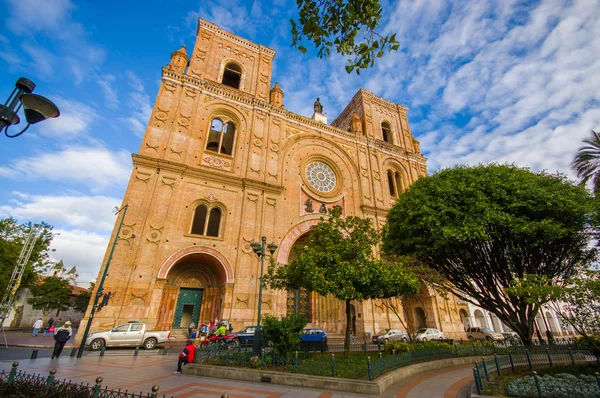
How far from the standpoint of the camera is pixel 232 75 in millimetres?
26312

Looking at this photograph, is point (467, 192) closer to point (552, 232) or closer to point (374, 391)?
point (552, 232)

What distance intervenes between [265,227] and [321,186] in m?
6.90

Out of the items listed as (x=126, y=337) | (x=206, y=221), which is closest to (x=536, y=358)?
(x=126, y=337)

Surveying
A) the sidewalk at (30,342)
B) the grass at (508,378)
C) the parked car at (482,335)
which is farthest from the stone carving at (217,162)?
the parked car at (482,335)

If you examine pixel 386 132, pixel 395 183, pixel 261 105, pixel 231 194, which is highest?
pixel 386 132

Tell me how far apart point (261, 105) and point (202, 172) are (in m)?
8.54

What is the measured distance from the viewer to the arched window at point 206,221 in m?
18.0

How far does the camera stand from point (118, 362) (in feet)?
32.3

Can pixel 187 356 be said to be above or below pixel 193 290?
below

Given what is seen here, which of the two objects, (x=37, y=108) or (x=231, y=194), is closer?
Answer: (x=37, y=108)

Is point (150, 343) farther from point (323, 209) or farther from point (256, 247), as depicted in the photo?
point (323, 209)

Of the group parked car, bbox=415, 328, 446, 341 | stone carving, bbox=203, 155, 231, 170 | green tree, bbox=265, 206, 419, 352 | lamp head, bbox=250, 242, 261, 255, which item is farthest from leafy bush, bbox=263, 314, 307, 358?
parked car, bbox=415, 328, 446, 341

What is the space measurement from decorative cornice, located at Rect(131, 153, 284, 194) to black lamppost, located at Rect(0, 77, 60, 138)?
45.6 feet

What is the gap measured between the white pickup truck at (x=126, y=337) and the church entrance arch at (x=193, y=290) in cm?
245
